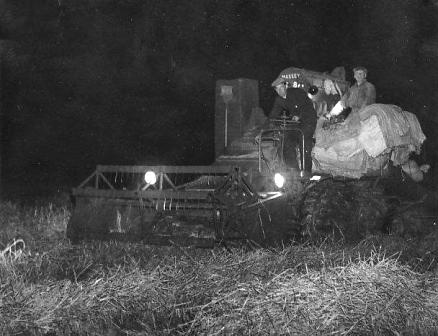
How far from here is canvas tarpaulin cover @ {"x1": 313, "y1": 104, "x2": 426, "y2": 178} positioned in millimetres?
10344

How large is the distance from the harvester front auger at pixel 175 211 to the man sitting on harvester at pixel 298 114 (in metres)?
1.35

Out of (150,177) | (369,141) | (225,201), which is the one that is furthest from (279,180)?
(150,177)

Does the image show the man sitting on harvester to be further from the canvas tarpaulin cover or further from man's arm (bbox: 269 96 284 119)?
the canvas tarpaulin cover

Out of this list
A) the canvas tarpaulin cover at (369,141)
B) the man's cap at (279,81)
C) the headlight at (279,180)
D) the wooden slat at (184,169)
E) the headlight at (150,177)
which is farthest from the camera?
the man's cap at (279,81)

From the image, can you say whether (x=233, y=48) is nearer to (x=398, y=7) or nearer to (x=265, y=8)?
(x=265, y=8)

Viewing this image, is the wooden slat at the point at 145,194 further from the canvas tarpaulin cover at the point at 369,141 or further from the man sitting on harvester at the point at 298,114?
the canvas tarpaulin cover at the point at 369,141

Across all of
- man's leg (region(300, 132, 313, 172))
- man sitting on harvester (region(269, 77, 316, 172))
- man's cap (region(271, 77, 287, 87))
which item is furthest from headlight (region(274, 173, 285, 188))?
man's cap (region(271, 77, 287, 87))

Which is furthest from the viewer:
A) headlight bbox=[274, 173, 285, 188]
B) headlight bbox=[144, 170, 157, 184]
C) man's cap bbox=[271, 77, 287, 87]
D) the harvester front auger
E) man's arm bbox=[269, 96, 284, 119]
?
man's cap bbox=[271, 77, 287, 87]

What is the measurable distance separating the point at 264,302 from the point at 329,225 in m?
4.37

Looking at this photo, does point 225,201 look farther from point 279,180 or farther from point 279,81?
point 279,81

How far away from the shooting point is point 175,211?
376 inches

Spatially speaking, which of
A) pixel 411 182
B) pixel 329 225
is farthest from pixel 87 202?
pixel 411 182

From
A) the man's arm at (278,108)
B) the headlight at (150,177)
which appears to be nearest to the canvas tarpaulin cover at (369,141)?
the man's arm at (278,108)

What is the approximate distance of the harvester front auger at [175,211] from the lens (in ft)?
29.3
